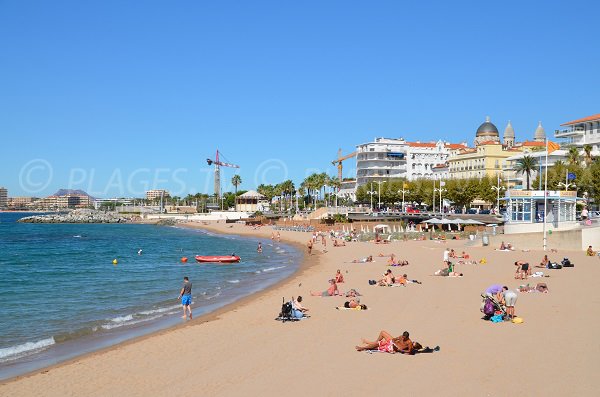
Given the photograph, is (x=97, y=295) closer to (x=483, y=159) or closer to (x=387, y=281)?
(x=387, y=281)

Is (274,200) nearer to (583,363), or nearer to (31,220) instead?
(31,220)

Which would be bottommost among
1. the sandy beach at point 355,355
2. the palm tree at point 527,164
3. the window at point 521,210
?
the sandy beach at point 355,355

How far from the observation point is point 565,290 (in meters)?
23.0

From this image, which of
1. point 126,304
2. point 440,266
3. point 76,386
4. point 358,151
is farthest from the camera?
point 358,151

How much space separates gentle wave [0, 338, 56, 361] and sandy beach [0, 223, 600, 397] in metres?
2.11

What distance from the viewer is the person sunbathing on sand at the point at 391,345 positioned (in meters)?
13.8

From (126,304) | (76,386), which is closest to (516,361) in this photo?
(76,386)

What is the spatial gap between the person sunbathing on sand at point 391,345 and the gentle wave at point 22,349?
9.21m

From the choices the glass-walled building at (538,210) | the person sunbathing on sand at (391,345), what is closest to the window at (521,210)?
the glass-walled building at (538,210)

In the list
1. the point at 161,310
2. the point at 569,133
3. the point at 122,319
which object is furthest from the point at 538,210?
the point at 569,133

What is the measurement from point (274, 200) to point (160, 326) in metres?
151

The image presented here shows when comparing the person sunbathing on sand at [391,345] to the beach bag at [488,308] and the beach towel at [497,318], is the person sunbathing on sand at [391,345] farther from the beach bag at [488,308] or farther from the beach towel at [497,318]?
the beach bag at [488,308]

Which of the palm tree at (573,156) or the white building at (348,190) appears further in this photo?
the white building at (348,190)

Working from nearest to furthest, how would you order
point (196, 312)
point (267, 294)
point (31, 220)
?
1. point (196, 312)
2. point (267, 294)
3. point (31, 220)
